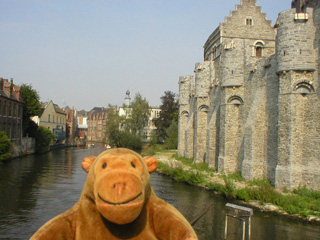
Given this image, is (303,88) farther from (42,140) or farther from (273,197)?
(42,140)

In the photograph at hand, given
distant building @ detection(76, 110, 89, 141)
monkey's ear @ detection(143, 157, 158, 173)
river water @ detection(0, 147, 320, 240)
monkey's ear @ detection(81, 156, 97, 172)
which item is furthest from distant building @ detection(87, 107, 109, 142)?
monkey's ear @ detection(143, 157, 158, 173)

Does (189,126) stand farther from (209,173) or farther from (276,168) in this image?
(276,168)

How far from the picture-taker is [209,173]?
21.2 m

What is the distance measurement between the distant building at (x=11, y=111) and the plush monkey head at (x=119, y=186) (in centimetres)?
2916

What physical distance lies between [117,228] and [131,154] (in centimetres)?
83

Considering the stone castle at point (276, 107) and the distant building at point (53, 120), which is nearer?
the stone castle at point (276, 107)

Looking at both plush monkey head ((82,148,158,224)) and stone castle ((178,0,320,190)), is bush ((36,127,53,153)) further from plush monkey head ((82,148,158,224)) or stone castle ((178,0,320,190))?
plush monkey head ((82,148,158,224))

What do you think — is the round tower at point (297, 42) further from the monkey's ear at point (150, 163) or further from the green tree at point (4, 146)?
the green tree at point (4, 146)

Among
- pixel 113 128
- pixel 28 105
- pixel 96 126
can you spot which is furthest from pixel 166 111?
pixel 96 126

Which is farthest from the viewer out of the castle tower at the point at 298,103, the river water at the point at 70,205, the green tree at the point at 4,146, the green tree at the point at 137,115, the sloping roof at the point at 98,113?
the sloping roof at the point at 98,113

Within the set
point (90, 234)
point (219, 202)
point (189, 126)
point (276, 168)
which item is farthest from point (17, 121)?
point (90, 234)

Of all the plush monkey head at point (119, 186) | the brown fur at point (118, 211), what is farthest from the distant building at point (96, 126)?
the plush monkey head at point (119, 186)

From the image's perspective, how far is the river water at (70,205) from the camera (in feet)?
34.9

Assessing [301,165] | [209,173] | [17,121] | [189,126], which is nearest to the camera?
[301,165]
